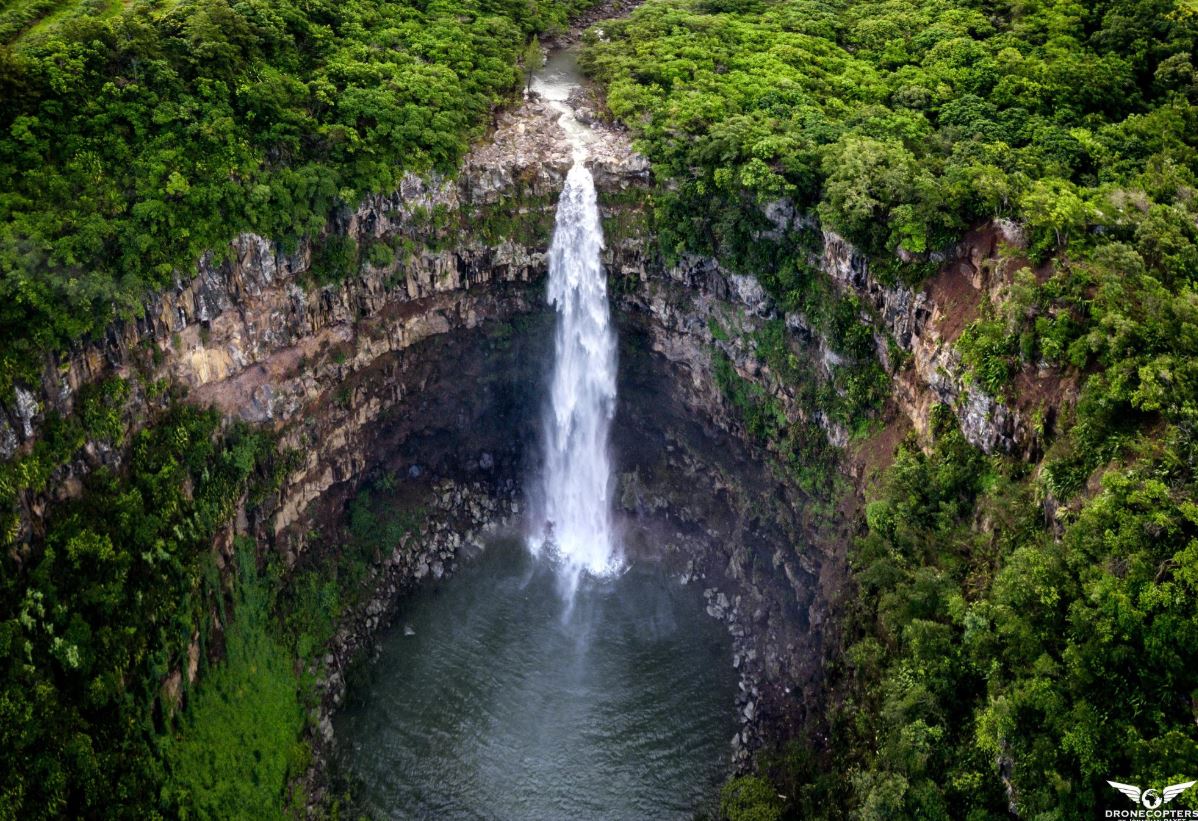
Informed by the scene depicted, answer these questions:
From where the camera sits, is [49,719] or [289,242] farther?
[289,242]

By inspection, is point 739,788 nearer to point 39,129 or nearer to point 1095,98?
point 1095,98

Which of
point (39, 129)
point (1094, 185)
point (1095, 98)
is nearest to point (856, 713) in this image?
point (1094, 185)

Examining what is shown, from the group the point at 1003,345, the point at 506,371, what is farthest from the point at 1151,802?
the point at 506,371

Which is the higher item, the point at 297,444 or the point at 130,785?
the point at 297,444

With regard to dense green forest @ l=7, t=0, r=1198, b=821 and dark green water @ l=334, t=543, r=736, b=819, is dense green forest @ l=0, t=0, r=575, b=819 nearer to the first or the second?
dense green forest @ l=7, t=0, r=1198, b=821

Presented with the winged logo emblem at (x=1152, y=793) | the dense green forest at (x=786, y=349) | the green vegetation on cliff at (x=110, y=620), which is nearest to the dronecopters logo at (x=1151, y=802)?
the winged logo emblem at (x=1152, y=793)

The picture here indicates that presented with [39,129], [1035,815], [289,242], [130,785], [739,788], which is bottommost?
[739,788]
